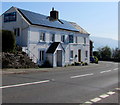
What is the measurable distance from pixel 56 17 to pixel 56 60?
31.8 feet

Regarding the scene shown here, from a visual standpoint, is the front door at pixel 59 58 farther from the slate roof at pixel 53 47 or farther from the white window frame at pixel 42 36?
the white window frame at pixel 42 36

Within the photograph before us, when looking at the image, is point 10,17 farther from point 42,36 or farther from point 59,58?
point 59,58

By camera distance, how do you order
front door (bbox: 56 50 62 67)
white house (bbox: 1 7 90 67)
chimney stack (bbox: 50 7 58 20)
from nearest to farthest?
white house (bbox: 1 7 90 67) → front door (bbox: 56 50 62 67) → chimney stack (bbox: 50 7 58 20)

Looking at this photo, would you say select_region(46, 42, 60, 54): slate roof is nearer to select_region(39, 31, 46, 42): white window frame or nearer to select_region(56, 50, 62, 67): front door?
select_region(39, 31, 46, 42): white window frame

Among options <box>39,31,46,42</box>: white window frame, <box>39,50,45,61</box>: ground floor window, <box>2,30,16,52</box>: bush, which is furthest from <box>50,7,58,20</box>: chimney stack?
<box>2,30,16,52</box>: bush

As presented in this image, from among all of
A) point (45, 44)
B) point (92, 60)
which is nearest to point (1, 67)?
point (45, 44)

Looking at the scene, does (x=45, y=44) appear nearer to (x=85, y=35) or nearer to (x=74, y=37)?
(x=74, y=37)

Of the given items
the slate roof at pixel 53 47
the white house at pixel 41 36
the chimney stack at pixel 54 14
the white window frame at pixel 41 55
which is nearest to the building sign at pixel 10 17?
the white house at pixel 41 36

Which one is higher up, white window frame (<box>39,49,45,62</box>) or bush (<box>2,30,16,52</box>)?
bush (<box>2,30,16,52</box>)

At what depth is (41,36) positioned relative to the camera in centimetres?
2967

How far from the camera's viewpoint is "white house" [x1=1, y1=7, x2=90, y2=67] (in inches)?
1099

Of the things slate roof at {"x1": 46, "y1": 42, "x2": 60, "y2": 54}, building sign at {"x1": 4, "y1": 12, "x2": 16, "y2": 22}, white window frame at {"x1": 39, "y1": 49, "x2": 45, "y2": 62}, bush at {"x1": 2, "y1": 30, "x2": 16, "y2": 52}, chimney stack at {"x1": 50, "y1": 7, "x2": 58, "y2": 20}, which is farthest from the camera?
chimney stack at {"x1": 50, "y1": 7, "x2": 58, "y2": 20}

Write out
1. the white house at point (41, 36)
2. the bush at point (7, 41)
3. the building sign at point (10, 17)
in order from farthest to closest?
the building sign at point (10, 17)
the white house at point (41, 36)
the bush at point (7, 41)

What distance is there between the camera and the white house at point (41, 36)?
27.9 metres
